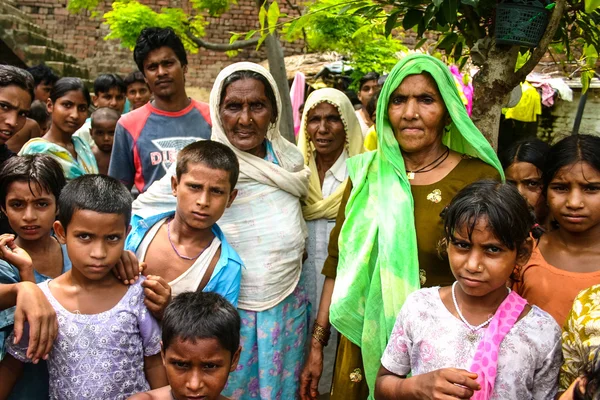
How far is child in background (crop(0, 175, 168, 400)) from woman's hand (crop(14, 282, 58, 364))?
0.18 m

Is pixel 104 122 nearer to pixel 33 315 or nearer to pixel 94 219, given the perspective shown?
pixel 94 219

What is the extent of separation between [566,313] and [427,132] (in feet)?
2.91

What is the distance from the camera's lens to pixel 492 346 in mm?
1962

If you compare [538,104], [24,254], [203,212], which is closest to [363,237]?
[203,212]

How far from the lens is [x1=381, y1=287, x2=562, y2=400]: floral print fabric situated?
1960 millimetres

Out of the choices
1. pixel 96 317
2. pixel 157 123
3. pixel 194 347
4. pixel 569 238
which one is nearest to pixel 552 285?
pixel 569 238

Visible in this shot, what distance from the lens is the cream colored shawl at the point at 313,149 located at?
3447 millimetres

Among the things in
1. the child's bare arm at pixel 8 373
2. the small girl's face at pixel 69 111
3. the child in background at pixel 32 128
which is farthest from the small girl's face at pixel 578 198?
the child in background at pixel 32 128

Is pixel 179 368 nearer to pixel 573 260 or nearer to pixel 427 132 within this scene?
pixel 427 132

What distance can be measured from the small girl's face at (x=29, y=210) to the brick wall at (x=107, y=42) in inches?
442

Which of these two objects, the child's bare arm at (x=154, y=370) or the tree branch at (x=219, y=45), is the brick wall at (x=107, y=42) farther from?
the child's bare arm at (x=154, y=370)

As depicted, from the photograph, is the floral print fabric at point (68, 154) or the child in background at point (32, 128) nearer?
the floral print fabric at point (68, 154)

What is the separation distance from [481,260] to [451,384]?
42cm

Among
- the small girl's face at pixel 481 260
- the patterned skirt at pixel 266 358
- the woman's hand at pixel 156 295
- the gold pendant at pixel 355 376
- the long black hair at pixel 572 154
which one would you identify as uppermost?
the long black hair at pixel 572 154
